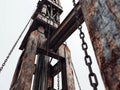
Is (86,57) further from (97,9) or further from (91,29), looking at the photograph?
(97,9)

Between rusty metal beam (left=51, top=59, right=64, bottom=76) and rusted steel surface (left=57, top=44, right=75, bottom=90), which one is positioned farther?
rusty metal beam (left=51, top=59, right=64, bottom=76)

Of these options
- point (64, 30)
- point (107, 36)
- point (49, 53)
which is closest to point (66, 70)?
point (49, 53)

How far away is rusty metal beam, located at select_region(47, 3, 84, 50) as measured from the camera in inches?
173

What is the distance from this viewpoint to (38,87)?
15.9ft

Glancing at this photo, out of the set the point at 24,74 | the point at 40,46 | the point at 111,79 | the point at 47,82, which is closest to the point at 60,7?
the point at 40,46

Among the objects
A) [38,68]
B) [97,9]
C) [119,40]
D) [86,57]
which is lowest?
[119,40]

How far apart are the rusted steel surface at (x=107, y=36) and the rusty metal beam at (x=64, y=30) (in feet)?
9.18

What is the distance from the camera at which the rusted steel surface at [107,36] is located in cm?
106

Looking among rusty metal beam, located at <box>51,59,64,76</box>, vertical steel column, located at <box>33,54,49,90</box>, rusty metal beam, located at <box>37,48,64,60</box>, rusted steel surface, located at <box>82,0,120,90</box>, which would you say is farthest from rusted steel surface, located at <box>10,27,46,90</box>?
rusted steel surface, located at <box>82,0,120,90</box>

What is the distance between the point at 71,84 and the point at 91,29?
342 centimetres

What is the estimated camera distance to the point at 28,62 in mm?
4285

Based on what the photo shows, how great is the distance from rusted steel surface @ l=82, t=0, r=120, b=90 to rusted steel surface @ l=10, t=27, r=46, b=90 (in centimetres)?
284

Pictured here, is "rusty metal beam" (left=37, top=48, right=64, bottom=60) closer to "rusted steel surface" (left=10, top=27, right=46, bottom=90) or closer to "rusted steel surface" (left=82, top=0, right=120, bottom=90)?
"rusted steel surface" (left=10, top=27, right=46, bottom=90)

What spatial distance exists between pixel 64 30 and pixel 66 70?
45.1 inches
